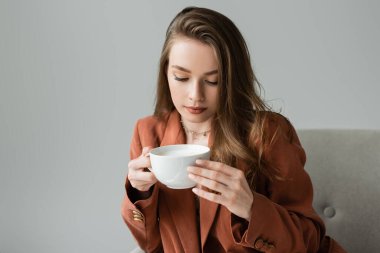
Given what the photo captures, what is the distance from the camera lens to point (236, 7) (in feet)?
5.32

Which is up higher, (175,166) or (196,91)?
(196,91)

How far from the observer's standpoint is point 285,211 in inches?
39.5

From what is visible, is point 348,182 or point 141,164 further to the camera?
point 348,182

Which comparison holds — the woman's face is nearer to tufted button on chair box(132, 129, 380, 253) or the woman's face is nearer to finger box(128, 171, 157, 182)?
finger box(128, 171, 157, 182)

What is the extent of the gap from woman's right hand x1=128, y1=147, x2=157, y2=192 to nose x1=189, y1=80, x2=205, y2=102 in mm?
156

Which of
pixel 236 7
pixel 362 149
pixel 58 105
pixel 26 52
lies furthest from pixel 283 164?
pixel 26 52

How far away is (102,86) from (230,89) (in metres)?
0.85

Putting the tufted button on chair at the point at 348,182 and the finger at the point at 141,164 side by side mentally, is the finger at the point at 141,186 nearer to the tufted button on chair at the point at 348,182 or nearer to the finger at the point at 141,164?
the finger at the point at 141,164

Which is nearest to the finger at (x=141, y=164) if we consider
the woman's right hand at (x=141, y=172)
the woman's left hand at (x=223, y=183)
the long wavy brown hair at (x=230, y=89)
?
the woman's right hand at (x=141, y=172)

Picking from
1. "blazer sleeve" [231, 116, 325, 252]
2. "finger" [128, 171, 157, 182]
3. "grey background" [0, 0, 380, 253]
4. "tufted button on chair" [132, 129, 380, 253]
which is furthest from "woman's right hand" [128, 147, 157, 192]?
"grey background" [0, 0, 380, 253]

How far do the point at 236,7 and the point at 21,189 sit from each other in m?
1.13

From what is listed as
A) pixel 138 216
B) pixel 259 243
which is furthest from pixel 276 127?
pixel 138 216

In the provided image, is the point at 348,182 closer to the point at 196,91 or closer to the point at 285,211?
the point at 285,211

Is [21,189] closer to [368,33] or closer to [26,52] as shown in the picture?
[26,52]
